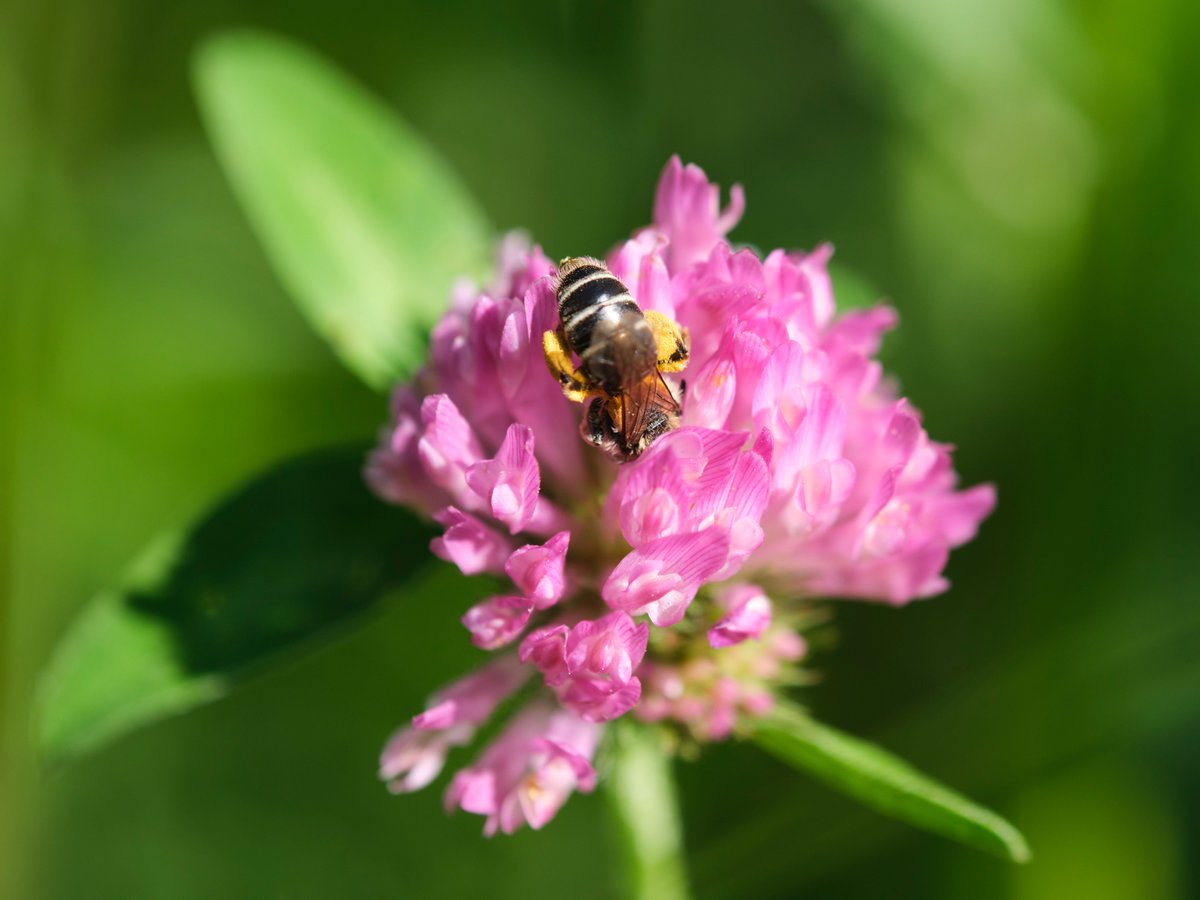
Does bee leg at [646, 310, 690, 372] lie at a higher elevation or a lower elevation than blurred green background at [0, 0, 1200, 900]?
lower

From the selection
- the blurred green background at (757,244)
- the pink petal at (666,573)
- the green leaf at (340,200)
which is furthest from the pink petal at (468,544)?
the blurred green background at (757,244)

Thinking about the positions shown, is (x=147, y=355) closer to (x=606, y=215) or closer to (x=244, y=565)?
(x=606, y=215)

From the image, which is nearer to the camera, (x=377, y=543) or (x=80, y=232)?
(x=377, y=543)

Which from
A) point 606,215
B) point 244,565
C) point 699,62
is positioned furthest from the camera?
point 699,62

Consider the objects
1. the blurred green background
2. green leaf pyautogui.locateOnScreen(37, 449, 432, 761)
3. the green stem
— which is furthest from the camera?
the blurred green background

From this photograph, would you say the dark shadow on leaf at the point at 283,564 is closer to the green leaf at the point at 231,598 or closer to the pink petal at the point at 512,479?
the green leaf at the point at 231,598

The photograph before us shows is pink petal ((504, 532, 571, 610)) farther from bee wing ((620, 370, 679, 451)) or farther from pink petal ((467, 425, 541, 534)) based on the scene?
bee wing ((620, 370, 679, 451))

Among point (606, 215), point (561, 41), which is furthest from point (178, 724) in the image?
point (561, 41)

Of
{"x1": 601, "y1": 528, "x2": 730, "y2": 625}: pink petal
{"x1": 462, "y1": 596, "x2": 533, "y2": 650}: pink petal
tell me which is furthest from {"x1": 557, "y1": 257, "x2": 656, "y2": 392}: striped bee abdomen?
{"x1": 462, "y1": 596, "x2": 533, "y2": 650}: pink petal
